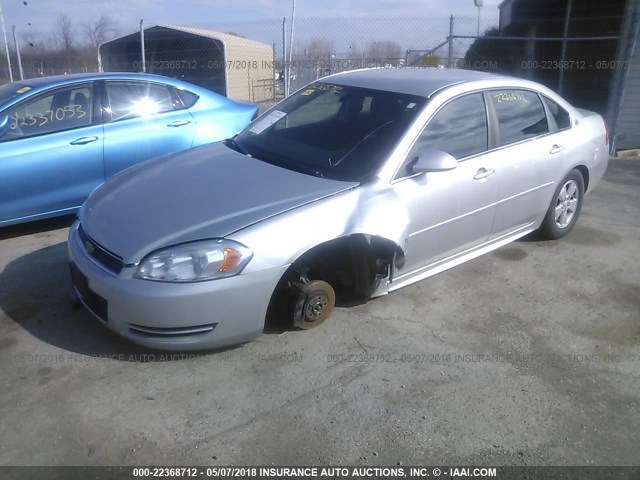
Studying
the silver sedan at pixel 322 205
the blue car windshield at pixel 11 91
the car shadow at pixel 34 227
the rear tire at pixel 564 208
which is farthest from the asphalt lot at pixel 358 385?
the blue car windshield at pixel 11 91

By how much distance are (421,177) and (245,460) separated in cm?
212

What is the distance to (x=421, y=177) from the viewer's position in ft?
12.3

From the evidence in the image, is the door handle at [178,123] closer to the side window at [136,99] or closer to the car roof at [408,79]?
the side window at [136,99]

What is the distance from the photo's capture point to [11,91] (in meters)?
5.23

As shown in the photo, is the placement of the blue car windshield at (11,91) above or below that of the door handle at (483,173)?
above

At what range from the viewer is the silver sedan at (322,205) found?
10.0 feet

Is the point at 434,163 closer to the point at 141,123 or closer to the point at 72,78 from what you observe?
the point at 141,123

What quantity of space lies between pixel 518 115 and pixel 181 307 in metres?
3.14

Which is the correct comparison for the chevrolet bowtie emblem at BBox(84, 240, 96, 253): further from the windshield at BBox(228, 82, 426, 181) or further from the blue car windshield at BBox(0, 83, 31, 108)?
the blue car windshield at BBox(0, 83, 31, 108)

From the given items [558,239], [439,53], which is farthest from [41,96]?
[439,53]

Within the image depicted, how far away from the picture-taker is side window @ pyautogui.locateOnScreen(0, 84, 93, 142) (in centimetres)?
495

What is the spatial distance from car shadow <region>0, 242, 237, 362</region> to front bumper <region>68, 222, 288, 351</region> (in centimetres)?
25

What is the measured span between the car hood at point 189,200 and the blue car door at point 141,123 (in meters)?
1.41

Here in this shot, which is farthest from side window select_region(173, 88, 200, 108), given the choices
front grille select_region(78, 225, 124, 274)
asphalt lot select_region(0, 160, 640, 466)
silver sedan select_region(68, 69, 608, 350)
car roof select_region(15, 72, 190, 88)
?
front grille select_region(78, 225, 124, 274)
